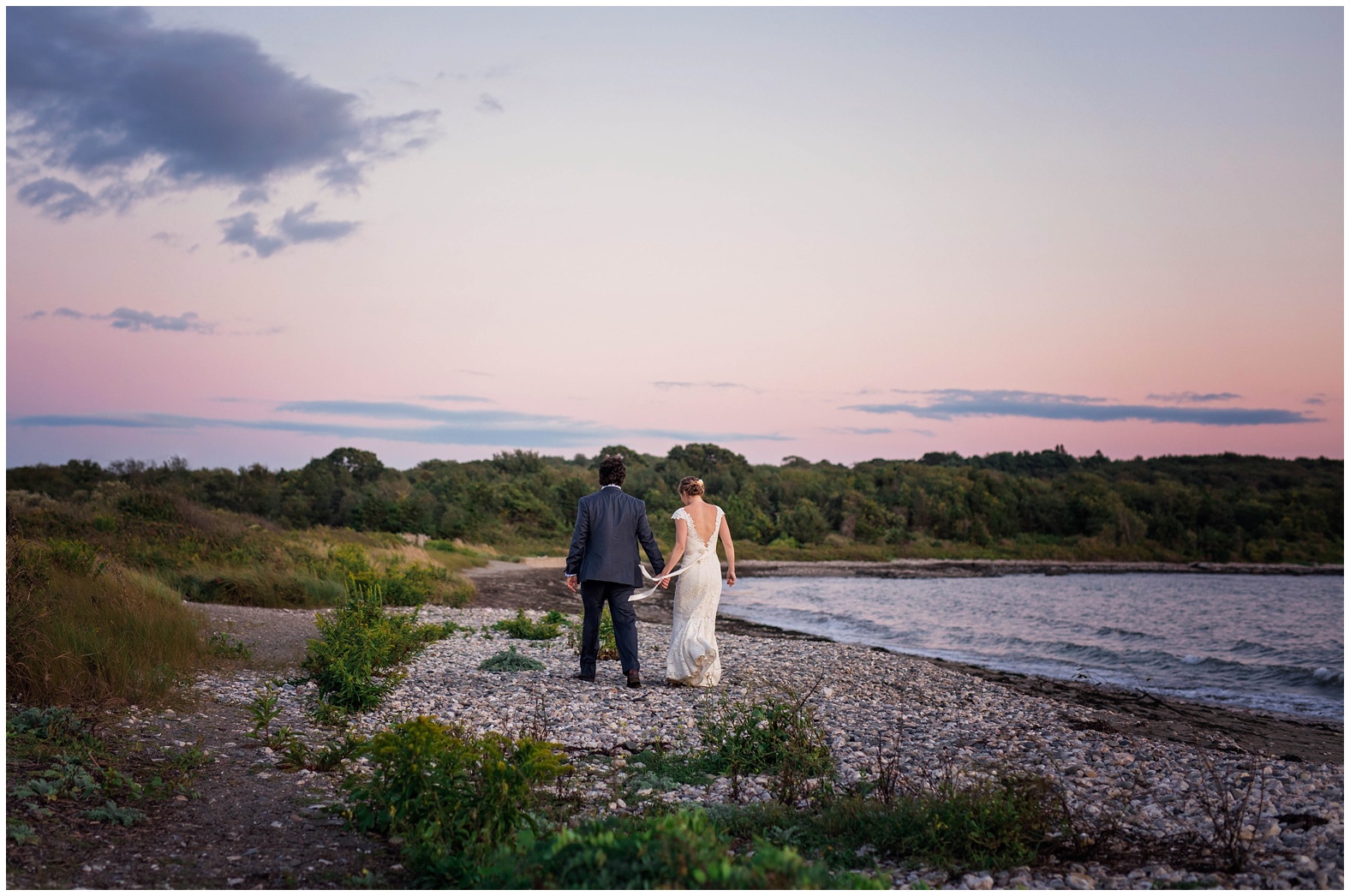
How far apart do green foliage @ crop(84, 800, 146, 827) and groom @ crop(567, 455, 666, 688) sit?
189 inches

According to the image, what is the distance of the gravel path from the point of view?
15.7ft

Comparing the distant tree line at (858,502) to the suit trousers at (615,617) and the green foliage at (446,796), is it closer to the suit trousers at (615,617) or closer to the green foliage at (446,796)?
the suit trousers at (615,617)

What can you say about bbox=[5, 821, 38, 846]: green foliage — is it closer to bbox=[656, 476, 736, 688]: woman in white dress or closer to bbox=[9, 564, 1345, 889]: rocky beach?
bbox=[9, 564, 1345, 889]: rocky beach

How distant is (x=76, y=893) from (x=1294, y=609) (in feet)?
121

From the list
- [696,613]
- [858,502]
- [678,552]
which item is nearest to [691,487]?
[678,552]

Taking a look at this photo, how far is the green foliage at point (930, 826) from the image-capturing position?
4500 millimetres

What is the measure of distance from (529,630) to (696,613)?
514 cm

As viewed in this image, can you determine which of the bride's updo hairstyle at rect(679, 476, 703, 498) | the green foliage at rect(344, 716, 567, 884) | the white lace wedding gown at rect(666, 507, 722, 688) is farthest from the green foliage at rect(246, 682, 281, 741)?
the bride's updo hairstyle at rect(679, 476, 703, 498)

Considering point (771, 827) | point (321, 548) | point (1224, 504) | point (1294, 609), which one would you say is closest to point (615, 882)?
point (771, 827)

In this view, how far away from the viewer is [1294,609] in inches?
1219

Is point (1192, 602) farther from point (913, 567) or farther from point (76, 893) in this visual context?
point (76, 893)

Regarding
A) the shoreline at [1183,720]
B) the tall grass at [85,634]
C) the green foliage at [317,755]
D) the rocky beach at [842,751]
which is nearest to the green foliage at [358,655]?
the rocky beach at [842,751]

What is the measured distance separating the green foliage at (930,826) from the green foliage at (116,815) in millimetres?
3258

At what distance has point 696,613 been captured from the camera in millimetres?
9547
